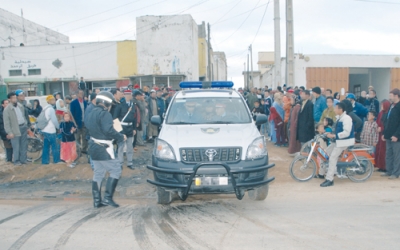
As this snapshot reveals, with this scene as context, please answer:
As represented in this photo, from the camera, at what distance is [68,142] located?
1053cm

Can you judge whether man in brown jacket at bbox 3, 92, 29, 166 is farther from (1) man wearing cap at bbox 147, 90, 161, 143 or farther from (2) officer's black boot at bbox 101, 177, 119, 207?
(2) officer's black boot at bbox 101, 177, 119, 207

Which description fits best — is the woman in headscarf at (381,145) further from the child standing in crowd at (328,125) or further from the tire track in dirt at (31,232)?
the tire track in dirt at (31,232)

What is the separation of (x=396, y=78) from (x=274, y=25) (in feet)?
53.0

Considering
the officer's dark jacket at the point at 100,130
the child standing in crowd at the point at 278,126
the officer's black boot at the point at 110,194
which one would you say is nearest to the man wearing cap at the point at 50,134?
the officer's dark jacket at the point at 100,130

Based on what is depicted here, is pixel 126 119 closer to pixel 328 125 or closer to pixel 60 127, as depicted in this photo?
pixel 60 127

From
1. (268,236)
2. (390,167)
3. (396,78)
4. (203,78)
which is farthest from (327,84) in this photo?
(268,236)

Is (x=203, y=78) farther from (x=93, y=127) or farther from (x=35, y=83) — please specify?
(x=93, y=127)

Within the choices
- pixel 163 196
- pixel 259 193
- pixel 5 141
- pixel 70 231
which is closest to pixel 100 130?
pixel 163 196

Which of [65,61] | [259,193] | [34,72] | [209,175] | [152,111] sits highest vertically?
[65,61]

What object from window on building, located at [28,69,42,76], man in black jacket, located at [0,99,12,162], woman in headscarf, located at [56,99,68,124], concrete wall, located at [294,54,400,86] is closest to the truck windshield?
woman in headscarf, located at [56,99,68,124]

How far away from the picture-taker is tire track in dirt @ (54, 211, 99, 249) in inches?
209

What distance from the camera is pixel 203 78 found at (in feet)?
150

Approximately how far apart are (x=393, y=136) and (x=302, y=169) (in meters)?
2.16

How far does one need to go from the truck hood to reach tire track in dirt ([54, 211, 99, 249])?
1794 millimetres
